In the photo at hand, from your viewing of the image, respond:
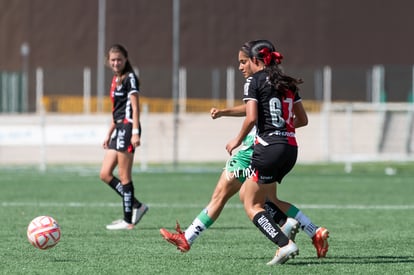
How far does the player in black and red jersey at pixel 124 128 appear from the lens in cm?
1263

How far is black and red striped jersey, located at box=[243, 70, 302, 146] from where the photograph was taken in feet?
29.3

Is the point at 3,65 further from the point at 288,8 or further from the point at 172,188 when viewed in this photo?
the point at 172,188

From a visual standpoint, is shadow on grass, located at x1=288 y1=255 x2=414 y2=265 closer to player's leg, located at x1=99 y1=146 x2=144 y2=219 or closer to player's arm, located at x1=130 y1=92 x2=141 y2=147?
player's arm, located at x1=130 y1=92 x2=141 y2=147

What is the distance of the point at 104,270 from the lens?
880 cm

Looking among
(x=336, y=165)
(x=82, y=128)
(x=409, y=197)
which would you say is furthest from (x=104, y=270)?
(x=336, y=165)

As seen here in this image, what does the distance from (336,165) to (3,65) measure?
20168 millimetres

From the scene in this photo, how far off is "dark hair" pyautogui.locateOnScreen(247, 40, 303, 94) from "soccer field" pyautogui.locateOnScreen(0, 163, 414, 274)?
1579 millimetres

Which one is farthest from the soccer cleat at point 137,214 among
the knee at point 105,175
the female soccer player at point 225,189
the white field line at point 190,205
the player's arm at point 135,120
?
the female soccer player at point 225,189

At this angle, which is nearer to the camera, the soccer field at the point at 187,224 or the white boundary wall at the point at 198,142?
the soccer field at the point at 187,224

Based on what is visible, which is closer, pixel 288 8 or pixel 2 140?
pixel 2 140

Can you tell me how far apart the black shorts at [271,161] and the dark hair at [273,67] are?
50 cm

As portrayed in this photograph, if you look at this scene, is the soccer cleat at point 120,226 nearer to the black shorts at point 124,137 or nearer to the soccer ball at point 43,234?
the black shorts at point 124,137

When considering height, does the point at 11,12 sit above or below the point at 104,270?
above

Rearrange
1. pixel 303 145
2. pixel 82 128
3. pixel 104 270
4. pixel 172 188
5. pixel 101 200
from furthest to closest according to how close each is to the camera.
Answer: pixel 303 145, pixel 82 128, pixel 172 188, pixel 101 200, pixel 104 270
